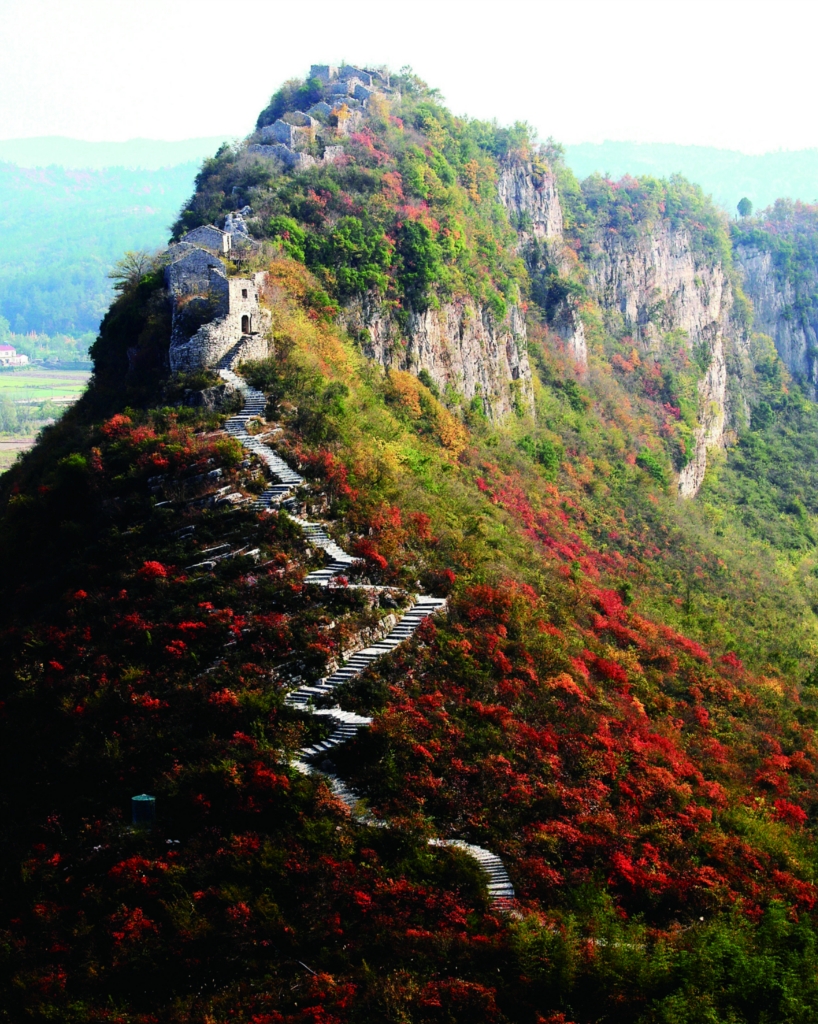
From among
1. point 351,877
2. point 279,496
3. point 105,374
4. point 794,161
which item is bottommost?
point 351,877

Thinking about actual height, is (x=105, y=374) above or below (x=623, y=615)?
above

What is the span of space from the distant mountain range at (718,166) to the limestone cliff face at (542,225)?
96.1 meters

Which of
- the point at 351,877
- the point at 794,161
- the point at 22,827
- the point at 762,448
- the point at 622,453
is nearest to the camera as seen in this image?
the point at 351,877

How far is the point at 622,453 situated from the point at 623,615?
2521 cm

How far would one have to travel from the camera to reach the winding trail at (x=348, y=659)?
16.8 metres

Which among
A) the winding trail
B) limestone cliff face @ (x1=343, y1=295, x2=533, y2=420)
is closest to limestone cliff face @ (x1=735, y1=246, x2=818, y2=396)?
limestone cliff face @ (x1=343, y1=295, x2=533, y2=420)

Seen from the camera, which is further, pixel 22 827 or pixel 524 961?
pixel 22 827

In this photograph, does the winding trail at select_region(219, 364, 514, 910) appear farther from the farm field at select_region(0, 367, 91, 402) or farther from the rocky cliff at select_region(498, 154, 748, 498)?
the farm field at select_region(0, 367, 91, 402)

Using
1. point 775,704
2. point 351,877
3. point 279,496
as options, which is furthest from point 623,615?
point 351,877

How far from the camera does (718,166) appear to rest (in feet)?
575

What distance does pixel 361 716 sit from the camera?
18.8 meters

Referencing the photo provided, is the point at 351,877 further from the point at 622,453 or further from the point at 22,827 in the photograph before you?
the point at 622,453

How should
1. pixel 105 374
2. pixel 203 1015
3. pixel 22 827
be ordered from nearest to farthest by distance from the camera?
pixel 203 1015 < pixel 22 827 < pixel 105 374

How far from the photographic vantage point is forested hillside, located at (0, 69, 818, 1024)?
14750mm
